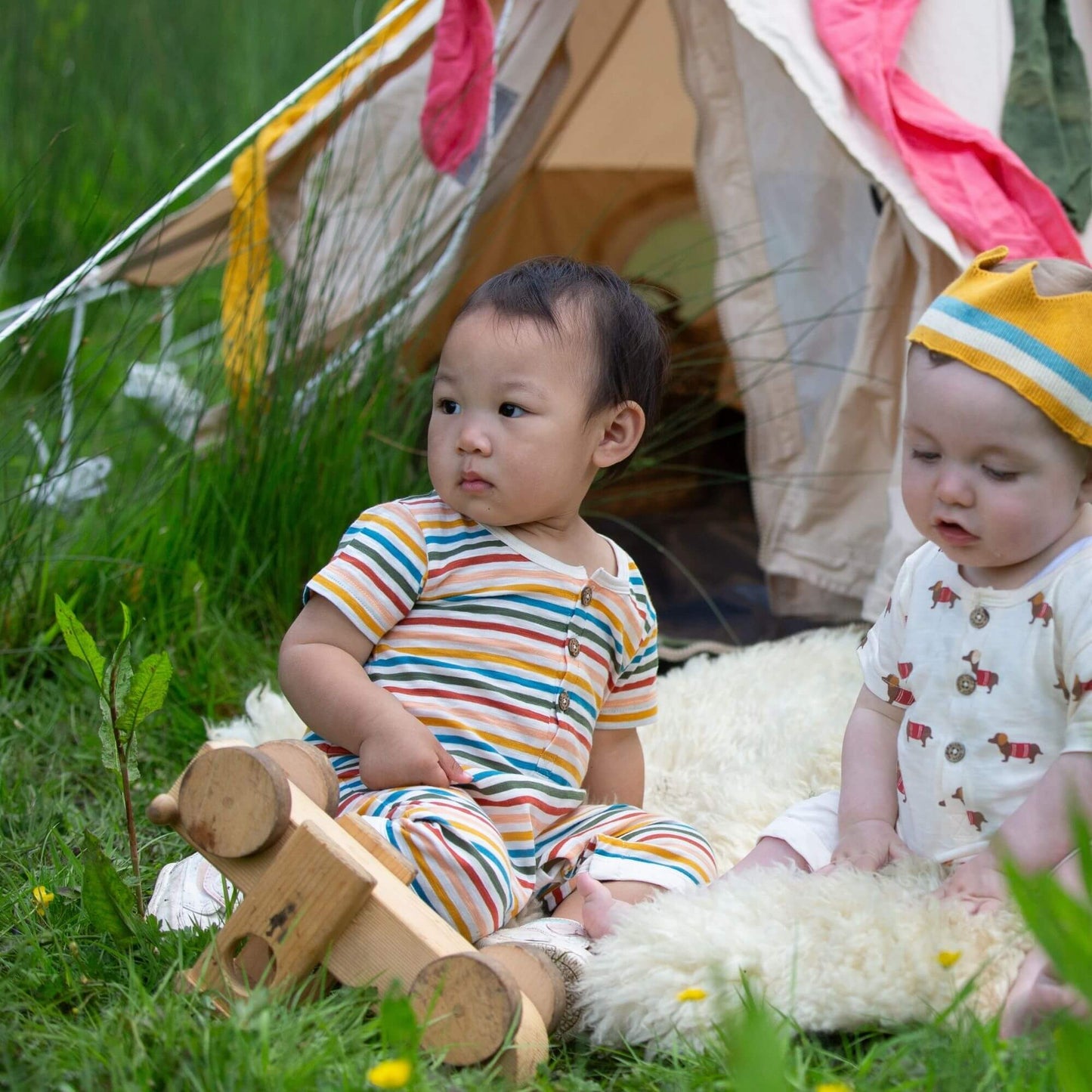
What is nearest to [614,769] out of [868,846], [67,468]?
[868,846]

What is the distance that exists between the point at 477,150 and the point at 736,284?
21.6 inches

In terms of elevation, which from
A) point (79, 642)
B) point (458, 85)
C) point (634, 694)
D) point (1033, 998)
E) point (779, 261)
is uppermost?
point (458, 85)

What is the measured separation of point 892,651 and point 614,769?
1.28 ft

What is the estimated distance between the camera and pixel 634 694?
1.63 m

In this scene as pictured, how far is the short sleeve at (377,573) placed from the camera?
145 centimetres

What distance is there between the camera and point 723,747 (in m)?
1.96

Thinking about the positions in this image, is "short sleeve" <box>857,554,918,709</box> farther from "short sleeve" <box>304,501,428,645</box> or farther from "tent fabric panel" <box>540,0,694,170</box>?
"tent fabric panel" <box>540,0,694,170</box>

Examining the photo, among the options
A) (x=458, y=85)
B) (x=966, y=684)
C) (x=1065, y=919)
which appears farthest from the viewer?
(x=458, y=85)

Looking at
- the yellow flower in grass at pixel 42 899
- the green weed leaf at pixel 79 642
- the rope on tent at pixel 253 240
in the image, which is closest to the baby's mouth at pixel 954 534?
the green weed leaf at pixel 79 642

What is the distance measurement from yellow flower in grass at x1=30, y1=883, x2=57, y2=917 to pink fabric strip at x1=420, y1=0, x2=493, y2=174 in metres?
1.52

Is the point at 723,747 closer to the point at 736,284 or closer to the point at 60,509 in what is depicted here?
the point at 736,284

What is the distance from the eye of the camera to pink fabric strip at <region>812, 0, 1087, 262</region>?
1.94m

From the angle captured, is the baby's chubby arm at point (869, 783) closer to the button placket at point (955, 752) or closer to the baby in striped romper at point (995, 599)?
the baby in striped romper at point (995, 599)

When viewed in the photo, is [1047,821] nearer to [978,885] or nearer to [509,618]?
[978,885]
